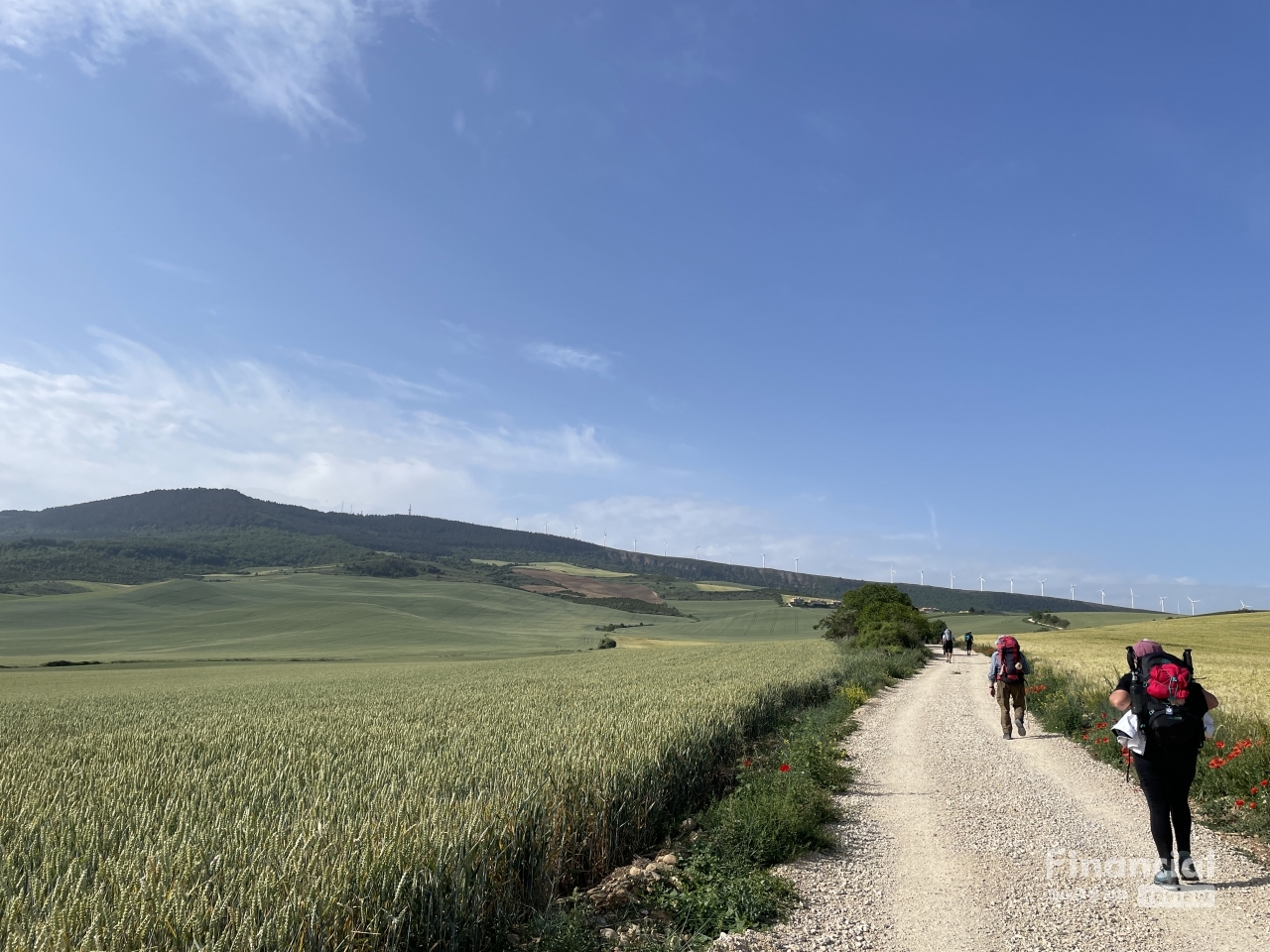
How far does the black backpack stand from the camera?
662 cm

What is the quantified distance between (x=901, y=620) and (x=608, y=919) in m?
55.9

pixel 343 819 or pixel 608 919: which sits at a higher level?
pixel 343 819

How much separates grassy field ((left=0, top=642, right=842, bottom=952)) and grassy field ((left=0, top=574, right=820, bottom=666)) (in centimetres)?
5858

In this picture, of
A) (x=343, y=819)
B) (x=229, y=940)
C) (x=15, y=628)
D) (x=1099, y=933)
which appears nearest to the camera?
(x=229, y=940)

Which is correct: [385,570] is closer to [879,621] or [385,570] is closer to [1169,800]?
[879,621]

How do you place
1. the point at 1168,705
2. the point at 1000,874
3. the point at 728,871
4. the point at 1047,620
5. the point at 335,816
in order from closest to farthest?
1. the point at 335,816
2. the point at 1168,705
3. the point at 728,871
4. the point at 1000,874
5. the point at 1047,620

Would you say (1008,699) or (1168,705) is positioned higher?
(1168,705)

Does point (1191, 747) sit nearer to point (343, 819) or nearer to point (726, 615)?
point (343, 819)

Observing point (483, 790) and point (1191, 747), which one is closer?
point (1191, 747)

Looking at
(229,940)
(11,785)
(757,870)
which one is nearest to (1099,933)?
(757,870)

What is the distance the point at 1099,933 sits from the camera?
19.2 ft

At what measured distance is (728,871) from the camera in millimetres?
6984

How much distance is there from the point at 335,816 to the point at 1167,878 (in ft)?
25.4

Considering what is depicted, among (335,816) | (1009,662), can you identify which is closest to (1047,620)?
(1009,662)
